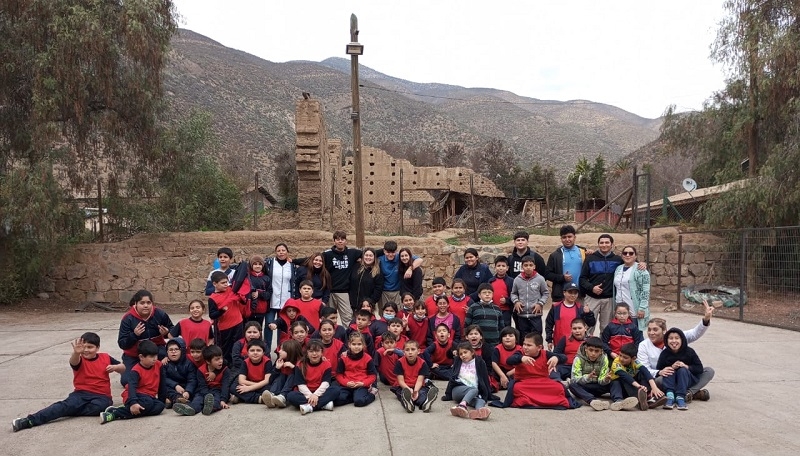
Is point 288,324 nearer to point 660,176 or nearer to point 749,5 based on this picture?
point 749,5

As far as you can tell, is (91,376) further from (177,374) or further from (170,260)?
(170,260)

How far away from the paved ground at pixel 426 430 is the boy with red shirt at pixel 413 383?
0.11 m

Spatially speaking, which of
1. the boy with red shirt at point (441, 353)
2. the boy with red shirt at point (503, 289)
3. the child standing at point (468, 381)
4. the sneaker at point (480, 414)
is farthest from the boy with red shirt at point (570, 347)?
the sneaker at point (480, 414)

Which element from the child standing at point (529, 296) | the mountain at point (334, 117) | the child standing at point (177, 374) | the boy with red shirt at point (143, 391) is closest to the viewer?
the boy with red shirt at point (143, 391)

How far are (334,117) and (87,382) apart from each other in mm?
57879

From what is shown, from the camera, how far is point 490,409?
17.7ft

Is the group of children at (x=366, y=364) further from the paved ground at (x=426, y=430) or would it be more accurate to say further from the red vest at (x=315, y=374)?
the paved ground at (x=426, y=430)

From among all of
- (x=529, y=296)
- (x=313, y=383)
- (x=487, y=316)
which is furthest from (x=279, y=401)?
(x=529, y=296)

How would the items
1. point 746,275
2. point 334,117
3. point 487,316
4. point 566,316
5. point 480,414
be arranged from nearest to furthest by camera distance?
point 480,414
point 487,316
point 566,316
point 746,275
point 334,117

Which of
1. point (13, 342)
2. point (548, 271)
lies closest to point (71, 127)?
point (13, 342)

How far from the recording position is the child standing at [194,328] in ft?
19.9

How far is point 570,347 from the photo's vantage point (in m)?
6.10

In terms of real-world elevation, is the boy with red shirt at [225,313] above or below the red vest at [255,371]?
above

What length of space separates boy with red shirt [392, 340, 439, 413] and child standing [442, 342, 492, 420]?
0.62 ft
